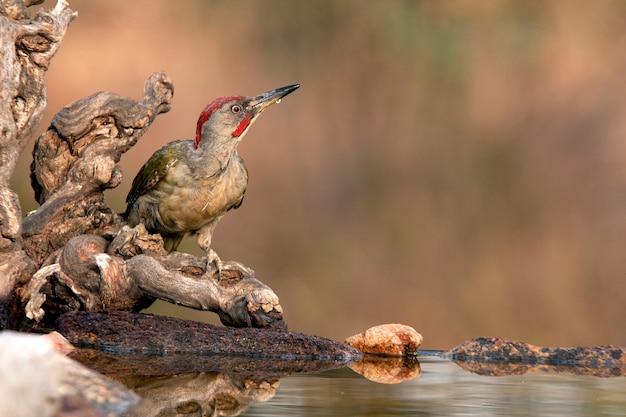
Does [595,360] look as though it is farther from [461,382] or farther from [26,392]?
[26,392]

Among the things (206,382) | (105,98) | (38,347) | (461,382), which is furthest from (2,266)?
(38,347)

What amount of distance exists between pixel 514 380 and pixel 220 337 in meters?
1.47

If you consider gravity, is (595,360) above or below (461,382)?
above

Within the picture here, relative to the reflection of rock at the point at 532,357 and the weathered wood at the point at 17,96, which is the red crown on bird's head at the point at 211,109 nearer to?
the weathered wood at the point at 17,96

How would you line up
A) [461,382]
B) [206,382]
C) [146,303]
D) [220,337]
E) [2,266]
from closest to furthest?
[206,382] → [461,382] → [220,337] → [2,266] → [146,303]

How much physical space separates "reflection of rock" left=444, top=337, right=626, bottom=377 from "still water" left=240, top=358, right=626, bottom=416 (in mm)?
333

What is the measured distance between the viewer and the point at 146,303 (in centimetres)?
628

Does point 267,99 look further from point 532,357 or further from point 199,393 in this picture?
point 199,393

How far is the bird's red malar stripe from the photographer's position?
6109 mm

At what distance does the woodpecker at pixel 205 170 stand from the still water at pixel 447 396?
1492 mm

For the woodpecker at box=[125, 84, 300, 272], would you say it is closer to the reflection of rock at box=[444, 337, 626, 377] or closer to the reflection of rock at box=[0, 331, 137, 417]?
the reflection of rock at box=[444, 337, 626, 377]

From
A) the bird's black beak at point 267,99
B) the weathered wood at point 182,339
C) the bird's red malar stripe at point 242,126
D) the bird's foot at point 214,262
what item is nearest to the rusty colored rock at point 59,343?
the weathered wood at point 182,339

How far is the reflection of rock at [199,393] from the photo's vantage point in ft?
12.3

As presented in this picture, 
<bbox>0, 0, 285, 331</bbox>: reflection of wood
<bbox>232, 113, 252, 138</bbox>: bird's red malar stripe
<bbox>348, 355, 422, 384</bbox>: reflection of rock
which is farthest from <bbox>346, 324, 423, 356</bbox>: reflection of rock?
<bbox>232, 113, 252, 138</bbox>: bird's red malar stripe
